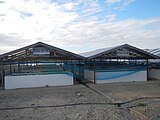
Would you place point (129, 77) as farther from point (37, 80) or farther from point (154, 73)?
point (37, 80)

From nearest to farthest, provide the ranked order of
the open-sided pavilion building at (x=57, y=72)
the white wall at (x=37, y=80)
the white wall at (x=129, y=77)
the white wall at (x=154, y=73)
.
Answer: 1. the white wall at (x=37, y=80)
2. the open-sided pavilion building at (x=57, y=72)
3. the white wall at (x=129, y=77)
4. the white wall at (x=154, y=73)

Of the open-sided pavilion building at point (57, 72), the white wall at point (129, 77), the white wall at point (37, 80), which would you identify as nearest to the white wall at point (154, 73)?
the open-sided pavilion building at point (57, 72)

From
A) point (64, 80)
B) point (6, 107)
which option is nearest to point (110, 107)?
point (6, 107)

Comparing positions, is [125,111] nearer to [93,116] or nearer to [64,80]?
[93,116]

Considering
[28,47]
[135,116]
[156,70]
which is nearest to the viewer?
[135,116]

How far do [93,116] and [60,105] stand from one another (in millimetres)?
1859

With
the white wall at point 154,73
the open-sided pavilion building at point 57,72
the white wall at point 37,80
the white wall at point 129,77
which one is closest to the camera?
the white wall at point 37,80

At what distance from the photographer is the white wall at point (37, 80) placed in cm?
1330

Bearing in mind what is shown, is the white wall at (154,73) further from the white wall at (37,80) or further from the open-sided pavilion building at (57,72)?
the white wall at (37,80)

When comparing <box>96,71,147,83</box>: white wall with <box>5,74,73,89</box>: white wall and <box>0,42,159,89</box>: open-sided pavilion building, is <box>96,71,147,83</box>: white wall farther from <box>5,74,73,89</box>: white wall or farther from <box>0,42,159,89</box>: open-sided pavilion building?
<box>5,74,73,89</box>: white wall

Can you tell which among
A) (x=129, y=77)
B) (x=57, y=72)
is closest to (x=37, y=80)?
(x=57, y=72)

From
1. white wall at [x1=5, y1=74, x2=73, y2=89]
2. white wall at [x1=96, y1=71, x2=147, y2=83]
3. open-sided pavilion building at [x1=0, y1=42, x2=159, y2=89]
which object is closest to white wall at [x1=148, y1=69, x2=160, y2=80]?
open-sided pavilion building at [x1=0, y1=42, x2=159, y2=89]

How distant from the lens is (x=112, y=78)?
15414mm

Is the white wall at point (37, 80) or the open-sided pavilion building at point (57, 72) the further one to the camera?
the open-sided pavilion building at point (57, 72)
